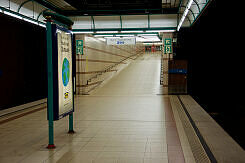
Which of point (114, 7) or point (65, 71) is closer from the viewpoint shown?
point (65, 71)

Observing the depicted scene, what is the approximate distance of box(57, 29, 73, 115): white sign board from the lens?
4281mm

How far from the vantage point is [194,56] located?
11.2 meters

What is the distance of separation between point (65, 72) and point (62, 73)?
0.15 meters

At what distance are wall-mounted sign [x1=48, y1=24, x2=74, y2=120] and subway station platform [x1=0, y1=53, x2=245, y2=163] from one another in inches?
26.3

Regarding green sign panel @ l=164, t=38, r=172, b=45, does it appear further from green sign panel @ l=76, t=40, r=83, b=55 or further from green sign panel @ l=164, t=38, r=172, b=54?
green sign panel @ l=76, t=40, r=83, b=55

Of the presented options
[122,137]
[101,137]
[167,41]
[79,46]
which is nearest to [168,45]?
[167,41]

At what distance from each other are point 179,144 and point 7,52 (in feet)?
18.0

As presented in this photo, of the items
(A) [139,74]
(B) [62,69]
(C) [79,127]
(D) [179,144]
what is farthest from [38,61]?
(A) [139,74]

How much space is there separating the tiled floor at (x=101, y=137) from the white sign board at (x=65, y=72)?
0.70m

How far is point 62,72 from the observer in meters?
4.39

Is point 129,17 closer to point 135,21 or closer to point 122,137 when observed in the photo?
point 135,21

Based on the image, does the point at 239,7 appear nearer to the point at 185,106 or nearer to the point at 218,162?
the point at 185,106

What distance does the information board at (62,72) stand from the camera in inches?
162

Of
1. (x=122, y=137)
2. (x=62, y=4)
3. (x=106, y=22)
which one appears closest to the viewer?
(x=122, y=137)
